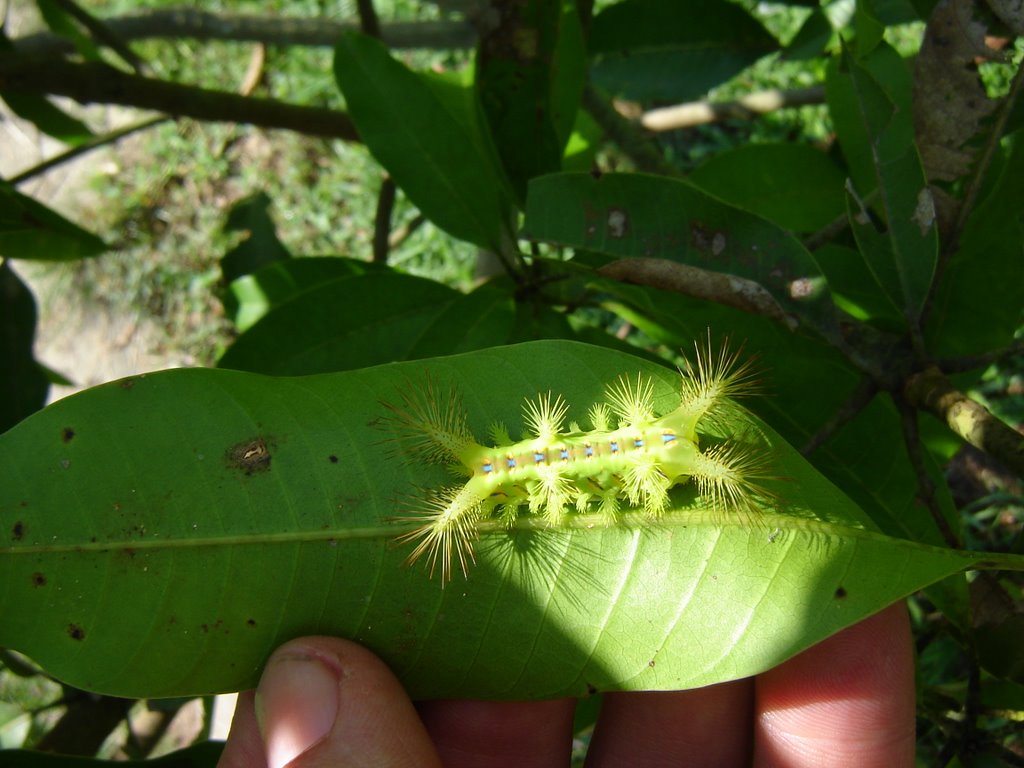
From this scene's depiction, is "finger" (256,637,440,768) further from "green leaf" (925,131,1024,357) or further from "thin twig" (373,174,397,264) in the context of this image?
"thin twig" (373,174,397,264)

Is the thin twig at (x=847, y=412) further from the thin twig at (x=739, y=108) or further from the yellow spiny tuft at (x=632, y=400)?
the thin twig at (x=739, y=108)

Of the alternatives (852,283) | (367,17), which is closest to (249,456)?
(852,283)

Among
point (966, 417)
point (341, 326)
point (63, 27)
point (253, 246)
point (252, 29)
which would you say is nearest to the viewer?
point (966, 417)

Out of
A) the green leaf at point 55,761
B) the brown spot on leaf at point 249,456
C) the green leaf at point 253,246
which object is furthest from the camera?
the green leaf at point 253,246

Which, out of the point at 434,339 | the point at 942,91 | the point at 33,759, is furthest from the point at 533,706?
the point at 942,91

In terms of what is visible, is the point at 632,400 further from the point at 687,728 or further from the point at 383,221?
the point at 383,221

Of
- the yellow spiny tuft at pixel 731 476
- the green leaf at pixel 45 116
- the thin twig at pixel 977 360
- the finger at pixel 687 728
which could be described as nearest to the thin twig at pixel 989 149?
the thin twig at pixel 977 360
